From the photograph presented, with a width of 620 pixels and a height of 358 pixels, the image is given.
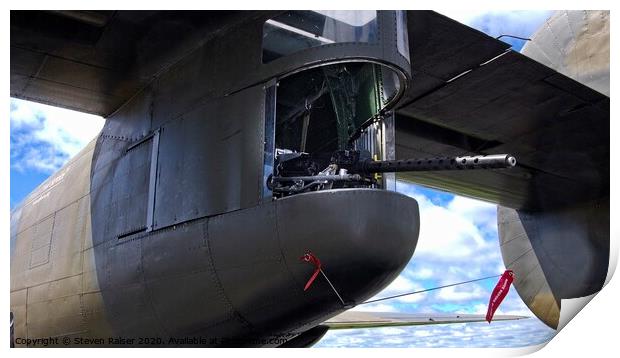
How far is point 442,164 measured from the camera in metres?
4.93

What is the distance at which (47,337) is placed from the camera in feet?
24.7

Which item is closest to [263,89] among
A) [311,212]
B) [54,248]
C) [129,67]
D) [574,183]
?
[311,212]

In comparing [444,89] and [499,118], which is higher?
[444,89]

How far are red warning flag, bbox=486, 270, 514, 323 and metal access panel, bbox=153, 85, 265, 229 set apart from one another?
2.21m

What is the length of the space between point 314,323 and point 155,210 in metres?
1.94

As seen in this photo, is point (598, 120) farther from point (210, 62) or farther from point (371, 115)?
point (210, 62)

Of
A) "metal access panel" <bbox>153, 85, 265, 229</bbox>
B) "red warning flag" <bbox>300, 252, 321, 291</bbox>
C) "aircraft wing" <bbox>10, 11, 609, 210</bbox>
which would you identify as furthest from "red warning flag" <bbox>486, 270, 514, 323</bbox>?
"aircraft wing" <bbox>10, 11, 609, 210</bbox>

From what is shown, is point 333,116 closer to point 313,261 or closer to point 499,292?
point 313,261

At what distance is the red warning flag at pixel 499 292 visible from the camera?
5.12 meters

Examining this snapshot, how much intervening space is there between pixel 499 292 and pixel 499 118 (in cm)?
586

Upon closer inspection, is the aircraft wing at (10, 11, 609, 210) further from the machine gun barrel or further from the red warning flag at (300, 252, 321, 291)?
the red warning flag at (300, 252, 321, 291)

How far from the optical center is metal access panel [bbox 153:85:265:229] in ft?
17.5

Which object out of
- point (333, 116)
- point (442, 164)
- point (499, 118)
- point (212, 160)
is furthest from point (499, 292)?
point (499, 118)

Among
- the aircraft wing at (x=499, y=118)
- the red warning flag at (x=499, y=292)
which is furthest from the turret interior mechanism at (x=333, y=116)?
the red warning flag at (x=499, y=292)
